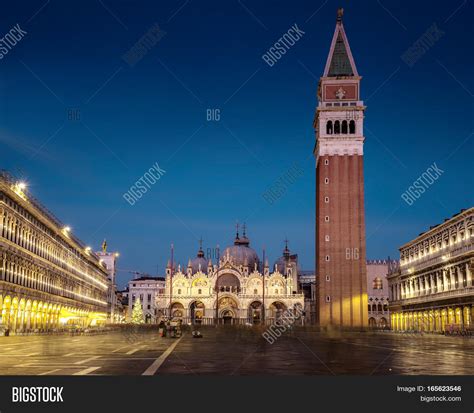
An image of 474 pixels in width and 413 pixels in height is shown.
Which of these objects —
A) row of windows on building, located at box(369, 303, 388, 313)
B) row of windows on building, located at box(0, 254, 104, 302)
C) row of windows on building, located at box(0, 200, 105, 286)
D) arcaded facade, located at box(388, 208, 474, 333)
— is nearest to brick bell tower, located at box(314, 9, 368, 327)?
arcaded facade, located at box(388, 208, 474, 333)

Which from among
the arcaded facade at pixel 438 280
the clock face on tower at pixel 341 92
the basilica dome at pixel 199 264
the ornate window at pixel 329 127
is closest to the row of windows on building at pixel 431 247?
the arcaded facade at pixel 438 280

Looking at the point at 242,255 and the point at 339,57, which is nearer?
the point at 339,57

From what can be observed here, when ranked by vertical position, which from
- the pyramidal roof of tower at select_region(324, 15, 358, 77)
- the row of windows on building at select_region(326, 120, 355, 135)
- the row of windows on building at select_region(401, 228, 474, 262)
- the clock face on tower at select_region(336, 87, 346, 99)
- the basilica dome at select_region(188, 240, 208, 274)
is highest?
the pyramidal roof of tower at select_region(324, 15, 358, 77)

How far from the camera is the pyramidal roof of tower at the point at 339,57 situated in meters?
95.3

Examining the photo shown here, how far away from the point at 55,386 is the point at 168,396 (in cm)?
226

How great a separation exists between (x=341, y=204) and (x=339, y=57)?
26052 millimetres

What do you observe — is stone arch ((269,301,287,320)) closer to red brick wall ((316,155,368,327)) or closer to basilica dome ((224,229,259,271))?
basilica dome ((224,229,259,271))

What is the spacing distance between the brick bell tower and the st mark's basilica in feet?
157

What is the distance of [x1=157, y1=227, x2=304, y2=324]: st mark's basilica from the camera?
13562cm

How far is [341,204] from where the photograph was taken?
289 feet

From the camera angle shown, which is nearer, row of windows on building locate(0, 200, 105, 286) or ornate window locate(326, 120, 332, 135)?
row of windows on building locate(0, 200, 105, 286)

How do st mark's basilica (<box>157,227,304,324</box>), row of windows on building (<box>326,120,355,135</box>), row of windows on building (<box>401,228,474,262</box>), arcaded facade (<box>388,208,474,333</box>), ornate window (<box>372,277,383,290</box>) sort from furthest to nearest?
st mark's basilica (<box>157,227,304,324</box>)
ornate window (<box>372,277,383,290</box>)
row of windows on building (<box>326,120,355,135</box>)
row of windows on building (<box>401,228,474,262</box>)
arcaded facade (<box>388,208,474,333</box>)

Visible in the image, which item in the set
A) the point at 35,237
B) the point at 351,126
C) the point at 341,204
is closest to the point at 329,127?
the point at 351,126

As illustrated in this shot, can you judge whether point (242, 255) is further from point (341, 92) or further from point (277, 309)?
point (341, 92)
